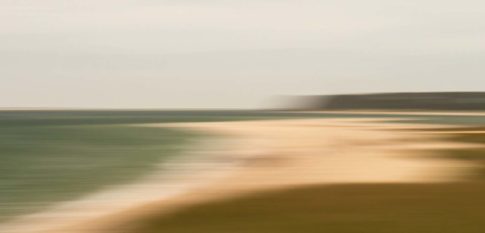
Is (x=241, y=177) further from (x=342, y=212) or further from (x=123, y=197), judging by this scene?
(x=342, y=212)

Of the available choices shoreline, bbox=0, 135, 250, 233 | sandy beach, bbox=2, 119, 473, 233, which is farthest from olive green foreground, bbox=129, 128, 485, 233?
shoreline, bbox=0, 135, 250, 233

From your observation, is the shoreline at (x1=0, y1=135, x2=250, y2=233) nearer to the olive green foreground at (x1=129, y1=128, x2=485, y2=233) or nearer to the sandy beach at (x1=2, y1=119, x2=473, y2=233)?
the sandy beach at (x1=2, y1=119, x2=473, y2=233)

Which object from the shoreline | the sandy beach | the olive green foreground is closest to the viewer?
the olive green foreground

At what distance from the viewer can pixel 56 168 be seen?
98.5 feet

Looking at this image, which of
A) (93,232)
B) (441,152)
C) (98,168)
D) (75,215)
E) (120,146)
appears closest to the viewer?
(93,232)

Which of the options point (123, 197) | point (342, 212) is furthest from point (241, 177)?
point (342, 212)

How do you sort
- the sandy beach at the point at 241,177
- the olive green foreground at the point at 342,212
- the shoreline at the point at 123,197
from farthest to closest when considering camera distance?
the sandy beach at the point at 241,177 → the shoreline at the point at 123,197 → the olive green foreground at the point at 342,212

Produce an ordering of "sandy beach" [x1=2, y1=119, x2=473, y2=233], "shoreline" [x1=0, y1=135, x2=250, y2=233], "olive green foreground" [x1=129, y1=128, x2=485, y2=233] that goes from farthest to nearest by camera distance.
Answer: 1. "sandy beach" [x1=2, y1=119, x2=473, y2=233]
2. "shoreline" [x1=0, y1=135, x2=250, y2=233]
3. "olive green foreground" [x1=129, y1=128, x2=485, y2=233]

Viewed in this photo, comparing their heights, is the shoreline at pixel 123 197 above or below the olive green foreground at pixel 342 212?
above

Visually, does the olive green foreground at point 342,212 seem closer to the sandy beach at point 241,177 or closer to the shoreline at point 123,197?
the sandy beach at point 241,177

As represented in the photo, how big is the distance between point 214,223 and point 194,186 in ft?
25.0

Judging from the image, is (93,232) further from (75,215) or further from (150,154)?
(150,154)

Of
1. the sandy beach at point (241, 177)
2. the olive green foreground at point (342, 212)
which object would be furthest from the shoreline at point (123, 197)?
the olive green foreground at point (342, 212)

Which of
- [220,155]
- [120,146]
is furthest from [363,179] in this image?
[120,146]
